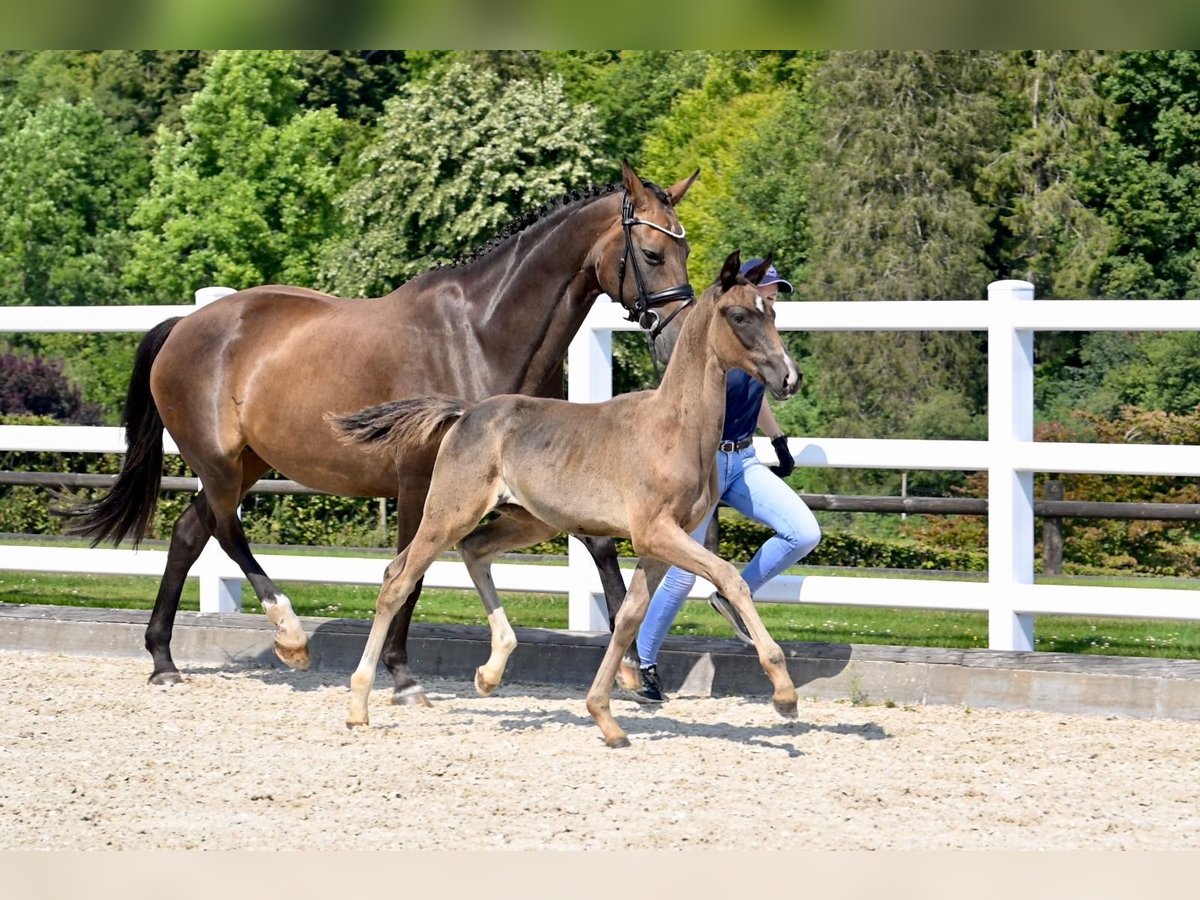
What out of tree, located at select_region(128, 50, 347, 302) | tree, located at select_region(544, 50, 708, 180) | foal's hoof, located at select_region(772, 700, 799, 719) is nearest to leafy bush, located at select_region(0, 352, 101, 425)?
tree, located at select_region(128, 50, 347, 302)

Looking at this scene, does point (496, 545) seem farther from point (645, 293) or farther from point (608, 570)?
point (645, 293)

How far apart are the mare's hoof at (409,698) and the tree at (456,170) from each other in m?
21.5

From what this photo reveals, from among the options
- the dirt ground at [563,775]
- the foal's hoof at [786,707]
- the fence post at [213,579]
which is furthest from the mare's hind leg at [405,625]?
the fence post at [213,579]

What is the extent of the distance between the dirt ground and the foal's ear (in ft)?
5.36

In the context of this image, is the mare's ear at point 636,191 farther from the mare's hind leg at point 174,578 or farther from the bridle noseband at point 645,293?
the mare's hind leg at point 174,578

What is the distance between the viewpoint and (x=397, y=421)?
596cm

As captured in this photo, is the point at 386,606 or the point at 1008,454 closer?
the point at 386,606

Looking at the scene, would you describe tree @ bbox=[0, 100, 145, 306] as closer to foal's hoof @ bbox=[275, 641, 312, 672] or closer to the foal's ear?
foal's hoof @ bbox=[275, 641, 312, 672]

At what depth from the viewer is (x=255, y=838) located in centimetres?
415

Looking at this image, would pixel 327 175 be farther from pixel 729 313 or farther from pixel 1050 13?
pixel 1050 13

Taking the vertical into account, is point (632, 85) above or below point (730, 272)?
above

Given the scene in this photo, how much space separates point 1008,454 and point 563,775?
2550 mm

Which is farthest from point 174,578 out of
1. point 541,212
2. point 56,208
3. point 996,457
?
point 56,208

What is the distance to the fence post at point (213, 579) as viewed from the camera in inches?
320
